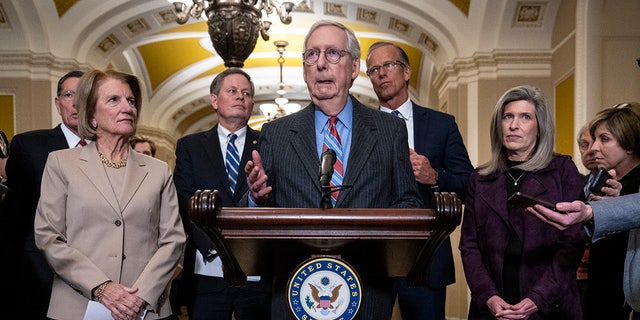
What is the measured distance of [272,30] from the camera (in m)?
11.7

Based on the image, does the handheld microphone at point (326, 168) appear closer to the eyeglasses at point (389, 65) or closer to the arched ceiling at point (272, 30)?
the eyeglasses at point (389, 65)

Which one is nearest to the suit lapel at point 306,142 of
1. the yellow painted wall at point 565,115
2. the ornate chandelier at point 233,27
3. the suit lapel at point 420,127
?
the suit lapel at point 420,127

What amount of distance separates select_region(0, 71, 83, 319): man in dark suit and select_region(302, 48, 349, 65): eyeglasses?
1.44m

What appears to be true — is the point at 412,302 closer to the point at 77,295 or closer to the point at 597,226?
the point at 597,226

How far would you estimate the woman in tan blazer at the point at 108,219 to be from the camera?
235cm

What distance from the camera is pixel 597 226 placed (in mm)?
2008

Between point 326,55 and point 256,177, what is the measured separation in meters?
0.45

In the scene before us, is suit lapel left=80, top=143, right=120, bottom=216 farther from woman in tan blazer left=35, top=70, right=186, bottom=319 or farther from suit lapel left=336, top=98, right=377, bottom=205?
suit lapel left=336, top=98, right=377, bottom=205

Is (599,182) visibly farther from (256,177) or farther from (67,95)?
(67,95)

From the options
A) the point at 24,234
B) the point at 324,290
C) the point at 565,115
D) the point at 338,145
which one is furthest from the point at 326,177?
the point at 565,115

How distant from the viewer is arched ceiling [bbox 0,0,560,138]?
8602 millimetres

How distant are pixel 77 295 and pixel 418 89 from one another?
11645mm

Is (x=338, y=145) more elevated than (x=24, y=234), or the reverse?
(x=338, y=145)

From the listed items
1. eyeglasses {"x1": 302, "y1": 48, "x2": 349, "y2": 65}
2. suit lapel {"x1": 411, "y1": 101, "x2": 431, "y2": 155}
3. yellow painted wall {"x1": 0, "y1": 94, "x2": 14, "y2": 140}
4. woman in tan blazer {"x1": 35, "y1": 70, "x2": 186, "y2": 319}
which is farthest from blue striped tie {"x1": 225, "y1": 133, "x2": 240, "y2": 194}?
yellow painted wall {"x1": 0, "y1": 94, "x2": 14, "y2": 140}
